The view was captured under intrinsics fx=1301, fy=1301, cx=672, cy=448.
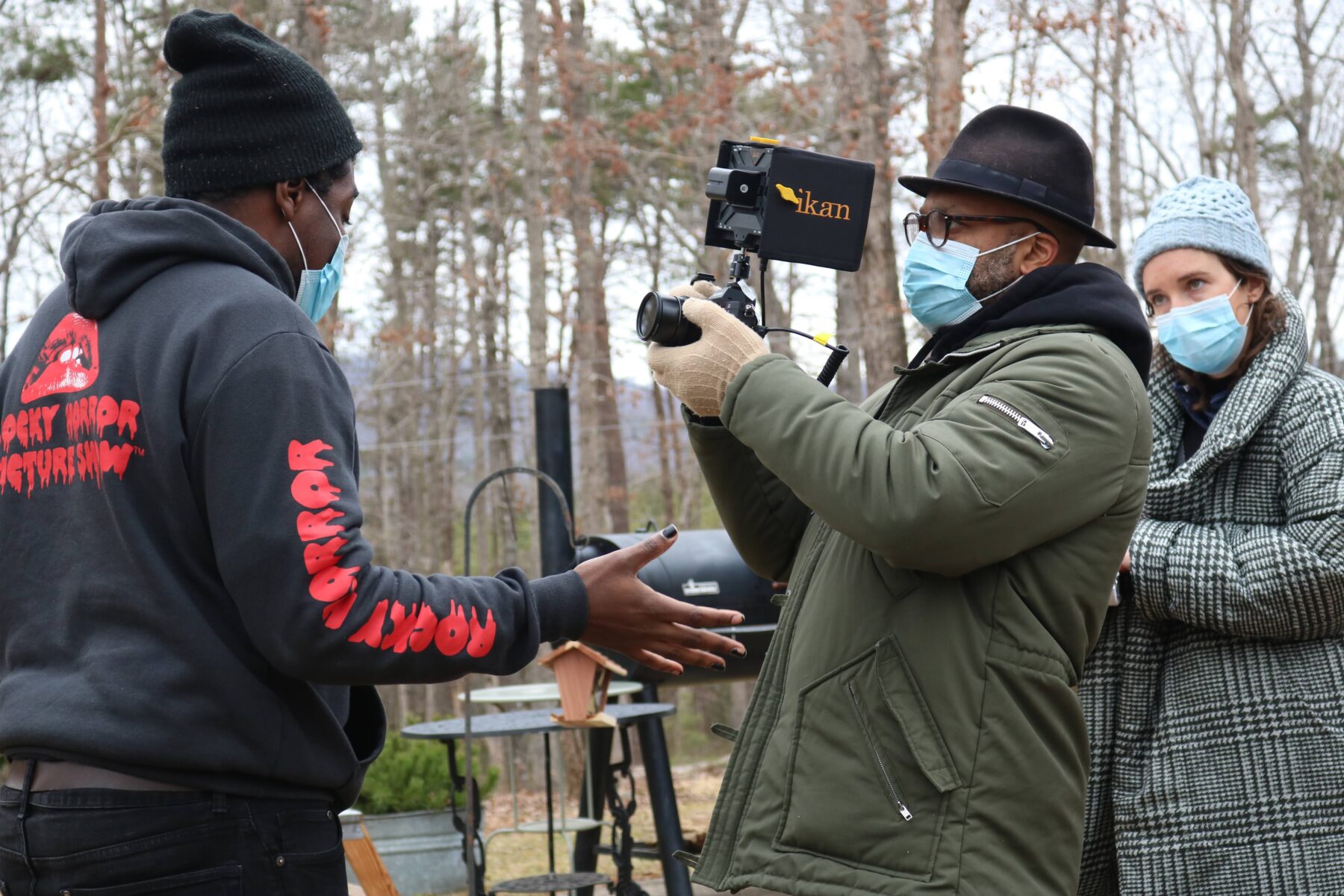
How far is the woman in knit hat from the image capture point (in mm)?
2574

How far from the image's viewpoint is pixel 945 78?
30.2 feet

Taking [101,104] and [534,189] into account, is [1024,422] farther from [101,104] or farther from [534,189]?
[534,189]

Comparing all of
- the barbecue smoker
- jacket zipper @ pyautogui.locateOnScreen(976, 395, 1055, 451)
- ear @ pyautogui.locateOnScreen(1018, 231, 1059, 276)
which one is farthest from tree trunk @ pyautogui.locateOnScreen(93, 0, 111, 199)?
Answer: jacket zipper @ pyautogui.locateOnScreen(976, 395, 1055, 451)

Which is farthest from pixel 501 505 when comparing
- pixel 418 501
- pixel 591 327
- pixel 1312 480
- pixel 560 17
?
pixel 1312 480

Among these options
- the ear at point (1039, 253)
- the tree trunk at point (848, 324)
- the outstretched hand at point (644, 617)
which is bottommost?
the outstretched hand at point (644, 617)

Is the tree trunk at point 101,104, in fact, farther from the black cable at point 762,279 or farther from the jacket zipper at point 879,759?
the jacket zipper at point 879,759

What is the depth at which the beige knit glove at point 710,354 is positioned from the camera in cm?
218

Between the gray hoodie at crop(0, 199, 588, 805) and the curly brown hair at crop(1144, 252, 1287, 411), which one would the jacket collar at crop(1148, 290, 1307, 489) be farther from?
Answer: the gray hoodie at crop(0, 199, 588, 805)

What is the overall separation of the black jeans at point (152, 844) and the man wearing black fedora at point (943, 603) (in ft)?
2.33

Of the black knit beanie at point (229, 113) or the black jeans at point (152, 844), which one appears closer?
the black jeans at point (152, 844)

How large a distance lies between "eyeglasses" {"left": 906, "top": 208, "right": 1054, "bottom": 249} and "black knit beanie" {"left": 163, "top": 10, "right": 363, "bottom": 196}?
1154mm

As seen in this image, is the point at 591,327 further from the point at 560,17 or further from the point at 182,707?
the point at 182,707

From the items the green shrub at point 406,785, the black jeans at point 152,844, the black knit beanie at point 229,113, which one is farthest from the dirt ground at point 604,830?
the black knit beanie at point 229,113

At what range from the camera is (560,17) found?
14.6 meters
